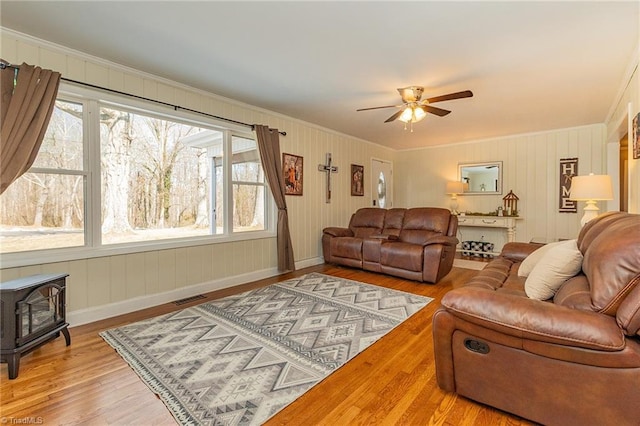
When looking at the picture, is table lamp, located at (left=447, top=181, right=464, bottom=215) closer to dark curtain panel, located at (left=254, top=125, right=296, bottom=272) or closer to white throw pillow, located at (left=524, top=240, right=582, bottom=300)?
dark curtain panel, located at (left=254, top=125, right=296, bottom=272)

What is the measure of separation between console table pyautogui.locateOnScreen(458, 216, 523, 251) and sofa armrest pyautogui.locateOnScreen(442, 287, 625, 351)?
4907 millimetres

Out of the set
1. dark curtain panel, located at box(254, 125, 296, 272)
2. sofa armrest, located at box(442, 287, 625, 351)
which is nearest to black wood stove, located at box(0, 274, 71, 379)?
dark curtain panel, located at box(254, 125, 296, 272)

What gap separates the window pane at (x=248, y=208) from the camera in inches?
158

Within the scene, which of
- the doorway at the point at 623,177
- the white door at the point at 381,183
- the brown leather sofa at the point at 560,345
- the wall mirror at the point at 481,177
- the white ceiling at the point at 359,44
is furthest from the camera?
the white door at the point at 381,183

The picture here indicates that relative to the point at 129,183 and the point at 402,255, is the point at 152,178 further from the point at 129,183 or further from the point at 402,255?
the point at 402,255

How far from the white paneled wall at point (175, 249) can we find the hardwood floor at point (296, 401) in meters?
0.62

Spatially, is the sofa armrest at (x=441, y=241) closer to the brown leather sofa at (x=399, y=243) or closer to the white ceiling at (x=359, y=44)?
the brown leather sofa at (x=399, y=243)

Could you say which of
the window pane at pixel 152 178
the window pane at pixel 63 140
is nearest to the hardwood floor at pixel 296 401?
the window pane at pixel 152 178

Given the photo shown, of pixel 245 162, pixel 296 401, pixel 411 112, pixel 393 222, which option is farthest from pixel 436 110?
pixel 296 401

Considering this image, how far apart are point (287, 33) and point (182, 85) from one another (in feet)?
5.47

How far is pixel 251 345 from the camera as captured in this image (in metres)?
2.21

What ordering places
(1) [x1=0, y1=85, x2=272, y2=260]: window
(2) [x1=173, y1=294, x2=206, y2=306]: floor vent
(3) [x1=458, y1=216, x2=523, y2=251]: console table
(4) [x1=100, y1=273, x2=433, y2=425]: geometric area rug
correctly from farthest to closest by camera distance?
1. (3) [x1=458, y1=216, x2=523, y2=251]: console table
2. (2) [x1=173, y1=294, x2=206, y2=306]: floor vent
3. (1) [x1=0, y1=85, x2=272, y2=260]: window
4. (4) [x1=100, y1=273, x2=433, y2=425]: geometric area rug

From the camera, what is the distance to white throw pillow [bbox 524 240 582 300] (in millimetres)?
1703

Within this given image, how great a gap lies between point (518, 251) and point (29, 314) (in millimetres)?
4247
